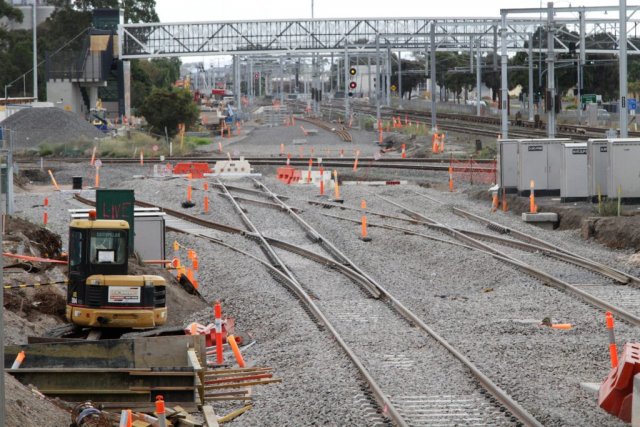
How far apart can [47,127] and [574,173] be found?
4373 centimetres

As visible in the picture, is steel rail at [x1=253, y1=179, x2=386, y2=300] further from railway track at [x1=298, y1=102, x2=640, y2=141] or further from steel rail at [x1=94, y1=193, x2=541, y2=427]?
railway track at [x1=298, y1=102, x2=640, y2=141]

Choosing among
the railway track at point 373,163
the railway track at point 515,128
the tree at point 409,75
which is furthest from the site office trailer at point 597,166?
the tree at point 409,75

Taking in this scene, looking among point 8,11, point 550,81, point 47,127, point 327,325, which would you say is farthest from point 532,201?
point 8,11

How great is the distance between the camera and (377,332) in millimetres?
16656

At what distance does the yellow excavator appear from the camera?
16.6 meters

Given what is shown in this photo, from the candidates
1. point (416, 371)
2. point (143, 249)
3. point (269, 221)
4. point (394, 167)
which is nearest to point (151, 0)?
point (394, 167)

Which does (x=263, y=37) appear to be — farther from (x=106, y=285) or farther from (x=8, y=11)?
(x=106, y=285)

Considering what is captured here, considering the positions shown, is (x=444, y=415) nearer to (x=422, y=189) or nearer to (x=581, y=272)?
(x=581, y=272)

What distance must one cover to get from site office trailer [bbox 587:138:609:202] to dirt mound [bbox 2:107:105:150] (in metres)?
40.1

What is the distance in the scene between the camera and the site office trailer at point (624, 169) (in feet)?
94.8

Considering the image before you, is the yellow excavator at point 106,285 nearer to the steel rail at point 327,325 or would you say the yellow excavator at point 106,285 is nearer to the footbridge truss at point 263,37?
the steel rail at point 327,325

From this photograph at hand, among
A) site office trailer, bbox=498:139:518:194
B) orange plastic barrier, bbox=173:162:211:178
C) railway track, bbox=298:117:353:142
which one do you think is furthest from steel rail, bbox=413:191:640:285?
railway track, bbox=298:117:353:142

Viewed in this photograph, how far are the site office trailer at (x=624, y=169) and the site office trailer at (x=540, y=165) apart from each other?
10.4 feet

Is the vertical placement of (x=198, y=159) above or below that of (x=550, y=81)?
below
